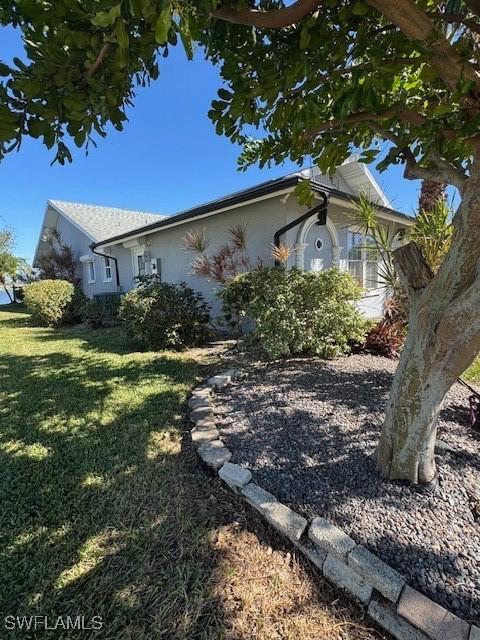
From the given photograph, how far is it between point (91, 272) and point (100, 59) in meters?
17.1

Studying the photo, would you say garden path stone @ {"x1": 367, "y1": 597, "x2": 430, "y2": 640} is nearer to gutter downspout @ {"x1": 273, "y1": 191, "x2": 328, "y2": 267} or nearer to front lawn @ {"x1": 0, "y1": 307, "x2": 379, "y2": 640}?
front lawn @ {"x1": 0, "y1": 307, "x2": 379, "y2": 640}

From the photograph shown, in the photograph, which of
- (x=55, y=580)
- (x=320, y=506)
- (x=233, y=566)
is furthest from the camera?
(x=320, y=506)

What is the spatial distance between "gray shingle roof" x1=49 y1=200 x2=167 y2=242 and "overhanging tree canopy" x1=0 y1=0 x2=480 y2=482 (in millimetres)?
14269

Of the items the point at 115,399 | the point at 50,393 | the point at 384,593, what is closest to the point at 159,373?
the point at 115,399

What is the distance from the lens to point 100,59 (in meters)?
1.31

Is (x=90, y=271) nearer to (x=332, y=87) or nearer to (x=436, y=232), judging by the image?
(x=436, y=232)

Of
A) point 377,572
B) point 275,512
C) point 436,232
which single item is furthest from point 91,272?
point 377,572

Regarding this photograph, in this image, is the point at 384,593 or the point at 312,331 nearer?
the point at 384,593

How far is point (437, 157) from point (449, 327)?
1.40 meters

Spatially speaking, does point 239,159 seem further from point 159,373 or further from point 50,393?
point 50,393

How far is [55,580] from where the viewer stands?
1849 millimetres

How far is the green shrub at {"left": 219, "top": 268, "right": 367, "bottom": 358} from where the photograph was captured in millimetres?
5238

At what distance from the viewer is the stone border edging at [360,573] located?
1.55 m

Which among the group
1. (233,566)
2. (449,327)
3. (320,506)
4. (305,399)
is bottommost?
(233,566)
